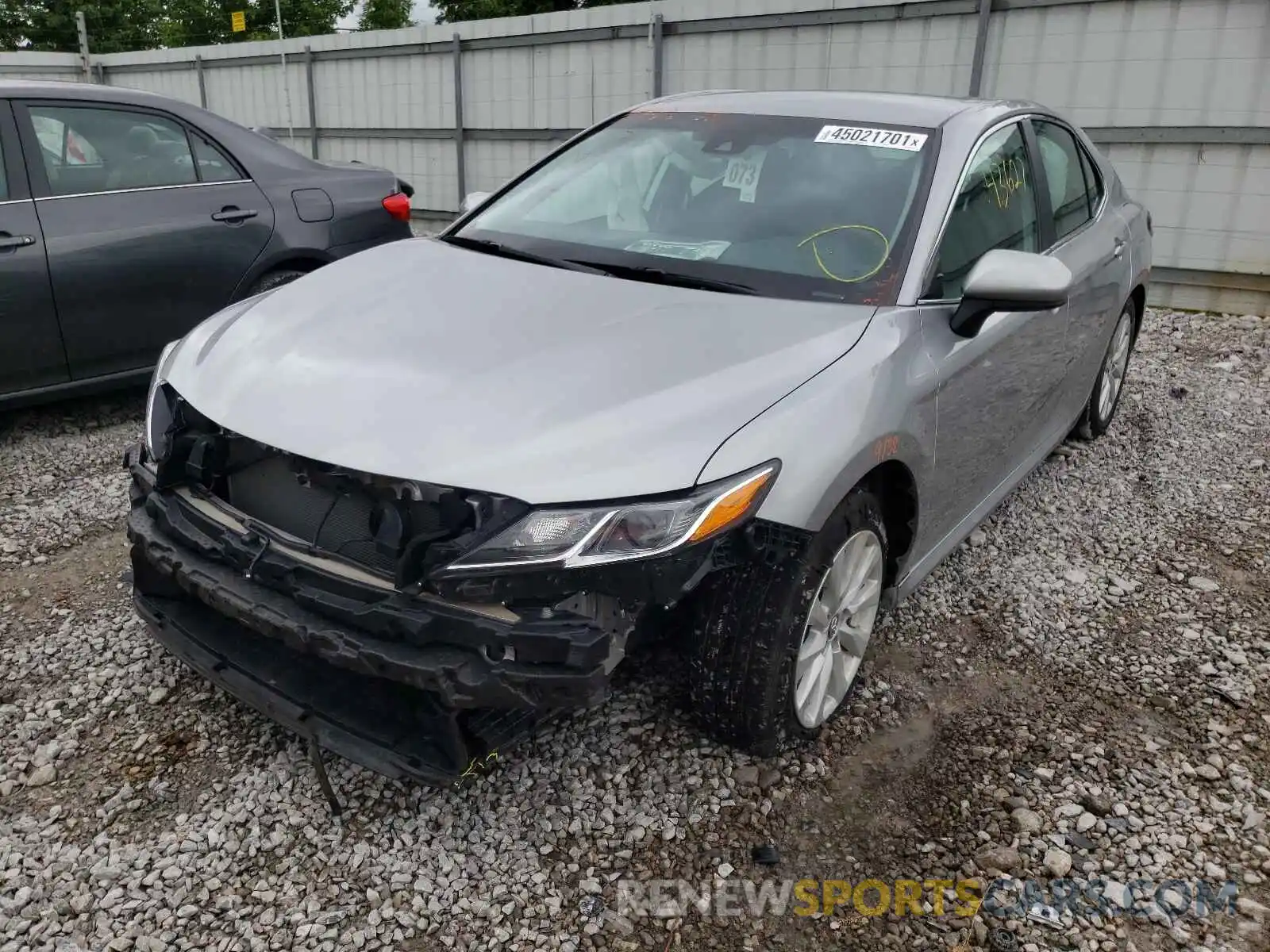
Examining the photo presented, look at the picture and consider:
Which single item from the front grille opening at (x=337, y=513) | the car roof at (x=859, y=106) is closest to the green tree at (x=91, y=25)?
the car roof at (x=859, y=106)

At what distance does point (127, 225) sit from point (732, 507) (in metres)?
3.67

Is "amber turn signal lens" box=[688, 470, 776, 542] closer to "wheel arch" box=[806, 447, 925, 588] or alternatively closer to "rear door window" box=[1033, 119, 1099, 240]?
"wheel arch" box=[806, 447, 925, 588]

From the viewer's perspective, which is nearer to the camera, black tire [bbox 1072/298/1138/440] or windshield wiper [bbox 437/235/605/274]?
windshield wiper [bbox 437/235/605/274]

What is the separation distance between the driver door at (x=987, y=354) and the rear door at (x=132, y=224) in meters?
3.47

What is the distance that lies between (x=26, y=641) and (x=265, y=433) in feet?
4.88

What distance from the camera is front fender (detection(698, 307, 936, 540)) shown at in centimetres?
214

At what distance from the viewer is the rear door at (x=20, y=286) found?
13.5 ft

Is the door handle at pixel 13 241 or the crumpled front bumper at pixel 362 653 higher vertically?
the door handle at pixel 13 241

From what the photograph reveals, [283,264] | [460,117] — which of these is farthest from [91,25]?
[283,264]

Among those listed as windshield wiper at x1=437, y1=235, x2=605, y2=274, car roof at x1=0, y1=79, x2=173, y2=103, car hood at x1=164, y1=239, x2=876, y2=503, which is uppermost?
car roof at x1=0, y1=79, x2=173, y2=103

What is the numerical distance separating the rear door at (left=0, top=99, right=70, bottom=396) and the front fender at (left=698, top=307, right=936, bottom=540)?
351cm

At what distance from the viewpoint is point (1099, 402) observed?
476 cm

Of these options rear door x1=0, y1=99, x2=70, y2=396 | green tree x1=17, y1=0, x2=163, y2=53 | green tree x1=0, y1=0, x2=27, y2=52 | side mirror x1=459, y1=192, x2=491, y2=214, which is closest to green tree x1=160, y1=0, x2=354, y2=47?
green tree x1=17, y1=0, x2=163, y2=53

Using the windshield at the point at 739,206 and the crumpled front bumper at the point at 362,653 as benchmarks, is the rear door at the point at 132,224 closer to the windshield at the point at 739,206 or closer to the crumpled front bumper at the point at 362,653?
the windshield at the point at 739,206
